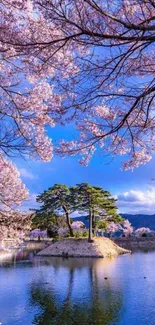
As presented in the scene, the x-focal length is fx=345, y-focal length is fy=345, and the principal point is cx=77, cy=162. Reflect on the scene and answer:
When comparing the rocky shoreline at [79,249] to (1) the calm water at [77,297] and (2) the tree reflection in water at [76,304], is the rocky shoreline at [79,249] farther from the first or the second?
(2) the tree reflection in water at [76,304]

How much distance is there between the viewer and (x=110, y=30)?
3.81 metres

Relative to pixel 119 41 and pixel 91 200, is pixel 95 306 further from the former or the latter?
pixel 91 200

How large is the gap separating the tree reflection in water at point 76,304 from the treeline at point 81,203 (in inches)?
649

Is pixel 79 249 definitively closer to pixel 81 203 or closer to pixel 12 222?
pixel 81 203

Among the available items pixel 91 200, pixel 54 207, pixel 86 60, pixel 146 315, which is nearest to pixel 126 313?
pixel 146 315

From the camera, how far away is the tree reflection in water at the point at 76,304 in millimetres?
10289

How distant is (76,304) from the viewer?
11.9 m

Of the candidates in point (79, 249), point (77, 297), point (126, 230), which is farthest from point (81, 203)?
point (126, 230)

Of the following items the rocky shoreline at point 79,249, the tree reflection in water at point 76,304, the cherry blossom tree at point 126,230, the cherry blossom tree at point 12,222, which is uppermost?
the cherry blossom tree at point 126,230

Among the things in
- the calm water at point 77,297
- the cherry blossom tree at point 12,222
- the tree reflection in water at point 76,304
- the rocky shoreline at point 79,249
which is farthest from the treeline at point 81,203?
the cherry blossom tree at point 12,222

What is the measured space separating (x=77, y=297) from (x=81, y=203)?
2020cm

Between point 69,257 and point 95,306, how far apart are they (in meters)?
17.1

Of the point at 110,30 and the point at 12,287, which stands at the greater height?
the point at 110,30

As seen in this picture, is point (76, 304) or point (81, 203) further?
point (81, 203)
